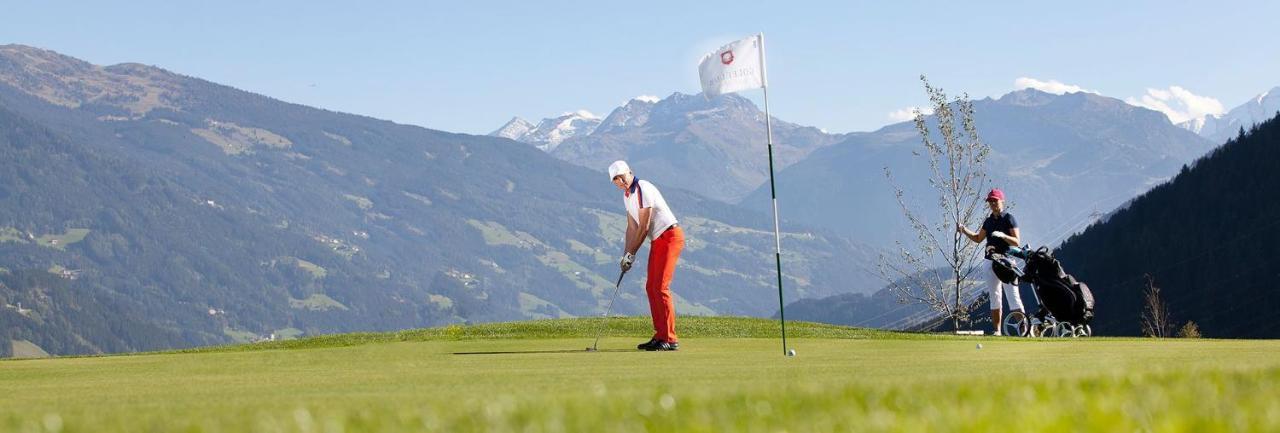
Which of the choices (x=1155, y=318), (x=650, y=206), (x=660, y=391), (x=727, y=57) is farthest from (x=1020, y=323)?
(x=1155, y=318)

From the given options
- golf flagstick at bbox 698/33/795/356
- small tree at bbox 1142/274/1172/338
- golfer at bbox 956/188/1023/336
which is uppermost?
golf flagstick at bbox 698/33/795/356

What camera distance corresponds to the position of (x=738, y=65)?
59.5 feet

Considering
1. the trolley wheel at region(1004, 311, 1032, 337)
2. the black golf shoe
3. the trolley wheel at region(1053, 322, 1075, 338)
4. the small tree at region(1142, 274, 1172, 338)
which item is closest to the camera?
the black golf shoe

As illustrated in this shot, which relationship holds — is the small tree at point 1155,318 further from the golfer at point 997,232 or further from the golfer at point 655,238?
the golfer at point 655,238

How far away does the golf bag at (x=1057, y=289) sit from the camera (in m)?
22.1

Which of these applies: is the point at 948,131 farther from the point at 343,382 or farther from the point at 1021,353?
the point at 343,382

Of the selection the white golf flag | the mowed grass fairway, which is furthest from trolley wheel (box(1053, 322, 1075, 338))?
the white golf flag

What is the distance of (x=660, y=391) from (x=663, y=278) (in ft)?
33.4

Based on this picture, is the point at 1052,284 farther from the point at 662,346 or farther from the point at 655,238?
the point at 655,238

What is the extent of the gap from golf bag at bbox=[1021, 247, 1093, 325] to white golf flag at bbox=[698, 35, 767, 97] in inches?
264

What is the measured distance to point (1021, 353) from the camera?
50.9 ft

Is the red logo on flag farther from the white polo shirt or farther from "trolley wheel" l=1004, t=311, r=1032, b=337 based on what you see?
"trolley wheel" l=1004, t=311, r=1032, b=337

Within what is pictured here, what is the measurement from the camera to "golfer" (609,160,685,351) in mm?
17578

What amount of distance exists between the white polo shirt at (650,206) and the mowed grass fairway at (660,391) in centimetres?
170
